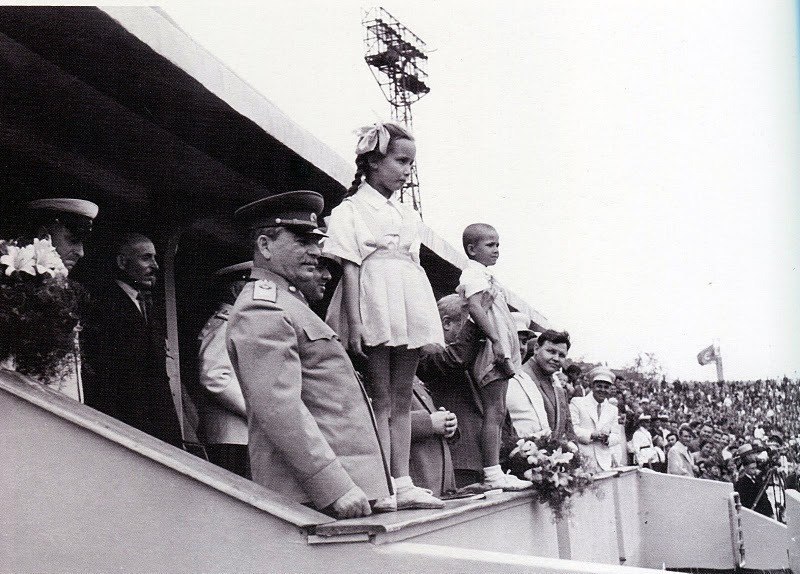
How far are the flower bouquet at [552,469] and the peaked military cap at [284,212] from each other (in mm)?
2496

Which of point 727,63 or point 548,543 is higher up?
point 727,63

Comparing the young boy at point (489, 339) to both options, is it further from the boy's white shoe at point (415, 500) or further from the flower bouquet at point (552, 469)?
the boy's white shoe at point (415, 500)

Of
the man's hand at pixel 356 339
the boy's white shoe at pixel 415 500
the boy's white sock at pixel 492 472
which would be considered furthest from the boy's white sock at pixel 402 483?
the boy's white sock at pixel 492 472

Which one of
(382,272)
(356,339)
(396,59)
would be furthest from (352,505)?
(396,59)

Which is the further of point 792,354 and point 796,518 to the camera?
point 796,518

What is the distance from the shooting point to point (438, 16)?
562cm

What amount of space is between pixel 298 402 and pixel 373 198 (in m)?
1.33

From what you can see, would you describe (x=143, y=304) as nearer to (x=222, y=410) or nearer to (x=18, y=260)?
(x=222, y=410)

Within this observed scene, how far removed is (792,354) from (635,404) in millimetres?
7446

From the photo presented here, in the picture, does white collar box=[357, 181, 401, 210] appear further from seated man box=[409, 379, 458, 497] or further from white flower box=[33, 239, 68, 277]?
white flower box=[33, 239, 68, 277]

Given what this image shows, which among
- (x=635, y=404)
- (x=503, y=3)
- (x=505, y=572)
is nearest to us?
(x=505, y=572)

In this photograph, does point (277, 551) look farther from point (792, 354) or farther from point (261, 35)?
point (792, 354)

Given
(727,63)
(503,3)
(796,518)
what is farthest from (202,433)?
(796,518)

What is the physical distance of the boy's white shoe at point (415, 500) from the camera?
14.0 feet
